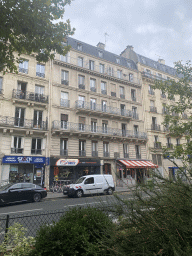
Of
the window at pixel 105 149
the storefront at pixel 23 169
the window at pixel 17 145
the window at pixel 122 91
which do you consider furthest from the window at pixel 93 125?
the window at pixel 17 145

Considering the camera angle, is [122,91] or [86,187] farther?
[122,91]

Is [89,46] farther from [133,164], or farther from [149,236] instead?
[149,236]

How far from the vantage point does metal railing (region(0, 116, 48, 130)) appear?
18609 mm

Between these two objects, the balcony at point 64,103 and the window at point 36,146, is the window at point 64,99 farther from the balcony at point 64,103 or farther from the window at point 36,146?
the window at point 36,146

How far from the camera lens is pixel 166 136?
29984 millimetres

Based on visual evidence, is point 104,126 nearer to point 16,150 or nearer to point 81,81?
point 81,81

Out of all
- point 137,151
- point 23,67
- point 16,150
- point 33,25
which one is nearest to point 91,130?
point 137,151

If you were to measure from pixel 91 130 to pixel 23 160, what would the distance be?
9030mm

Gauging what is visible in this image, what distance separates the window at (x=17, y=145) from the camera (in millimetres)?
18719

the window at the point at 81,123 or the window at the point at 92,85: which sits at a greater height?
the window at the point at 92,85

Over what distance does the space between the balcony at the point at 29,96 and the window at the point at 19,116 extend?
47.4 inches

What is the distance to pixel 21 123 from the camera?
19.6 metres

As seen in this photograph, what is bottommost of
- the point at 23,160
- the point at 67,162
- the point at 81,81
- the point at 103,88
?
the point at 67,162

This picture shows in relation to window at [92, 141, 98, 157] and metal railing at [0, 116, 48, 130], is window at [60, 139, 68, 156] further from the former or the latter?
window at [92, 141, 98, 157]
